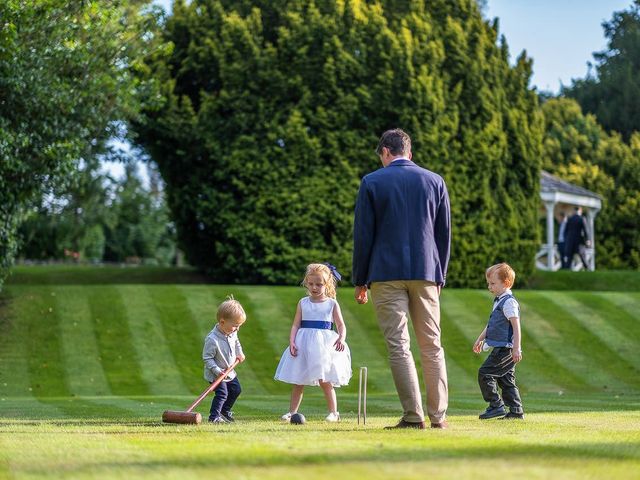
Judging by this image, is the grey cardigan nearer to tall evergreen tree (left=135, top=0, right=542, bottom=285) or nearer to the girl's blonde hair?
the girl's blonde hair

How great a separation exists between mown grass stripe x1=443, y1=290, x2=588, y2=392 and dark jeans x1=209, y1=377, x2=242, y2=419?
784 cm

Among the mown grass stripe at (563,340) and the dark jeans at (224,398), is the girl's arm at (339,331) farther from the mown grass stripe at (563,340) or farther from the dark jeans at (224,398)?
the mown grass stripe at (563,340)

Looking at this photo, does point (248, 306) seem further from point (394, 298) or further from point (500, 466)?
point (500, 466)

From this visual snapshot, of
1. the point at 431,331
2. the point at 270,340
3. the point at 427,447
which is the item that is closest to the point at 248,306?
the point at 270,340

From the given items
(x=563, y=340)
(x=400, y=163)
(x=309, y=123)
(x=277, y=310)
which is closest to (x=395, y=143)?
(x=400, y=163)

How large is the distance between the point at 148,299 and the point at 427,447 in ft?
50.3

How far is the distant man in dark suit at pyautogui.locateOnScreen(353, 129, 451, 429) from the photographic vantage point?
8.79 metres

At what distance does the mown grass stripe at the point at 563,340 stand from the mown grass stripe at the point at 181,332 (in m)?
5.91

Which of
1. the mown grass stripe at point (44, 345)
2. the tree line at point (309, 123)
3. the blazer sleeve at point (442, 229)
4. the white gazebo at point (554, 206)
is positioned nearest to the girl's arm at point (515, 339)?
the blazer sleeve at point (442, 229)

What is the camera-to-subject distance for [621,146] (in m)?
48.6

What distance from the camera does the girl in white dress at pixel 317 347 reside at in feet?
33.6

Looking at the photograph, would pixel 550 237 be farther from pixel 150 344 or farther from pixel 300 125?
pixel 150 344

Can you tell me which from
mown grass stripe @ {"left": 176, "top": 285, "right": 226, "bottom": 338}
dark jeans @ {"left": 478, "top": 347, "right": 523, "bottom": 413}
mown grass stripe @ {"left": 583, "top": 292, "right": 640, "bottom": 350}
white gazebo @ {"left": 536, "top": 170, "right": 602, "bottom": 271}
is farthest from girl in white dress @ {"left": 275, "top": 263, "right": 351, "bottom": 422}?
white gazebo @ {"left": 536, "top": 170, "right": 602, "bottom": 271}

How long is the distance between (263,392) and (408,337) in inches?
332
